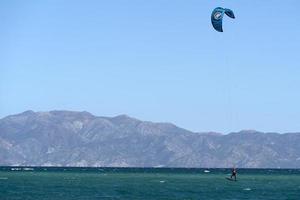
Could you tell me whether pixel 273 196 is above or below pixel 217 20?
below

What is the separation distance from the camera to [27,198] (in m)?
85.8

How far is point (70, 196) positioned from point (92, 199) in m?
5.46

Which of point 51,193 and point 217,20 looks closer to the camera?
point 217,20

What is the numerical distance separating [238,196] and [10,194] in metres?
28.3

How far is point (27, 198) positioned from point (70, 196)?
5641 mm

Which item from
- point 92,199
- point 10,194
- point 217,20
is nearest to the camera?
point 217,20

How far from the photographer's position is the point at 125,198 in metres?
86.5

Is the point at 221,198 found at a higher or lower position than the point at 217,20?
lower

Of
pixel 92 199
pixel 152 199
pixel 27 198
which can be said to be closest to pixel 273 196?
pixel 152 199

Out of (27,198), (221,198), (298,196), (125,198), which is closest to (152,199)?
(125,198)

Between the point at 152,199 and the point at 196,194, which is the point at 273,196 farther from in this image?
the point at 152,199

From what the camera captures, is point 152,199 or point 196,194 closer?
point 152,199

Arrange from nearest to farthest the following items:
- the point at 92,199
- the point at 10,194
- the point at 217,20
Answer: the point at 217,20 → the point at 92,199 → the point at 10,194

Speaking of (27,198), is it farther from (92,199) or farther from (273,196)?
(273,196)
